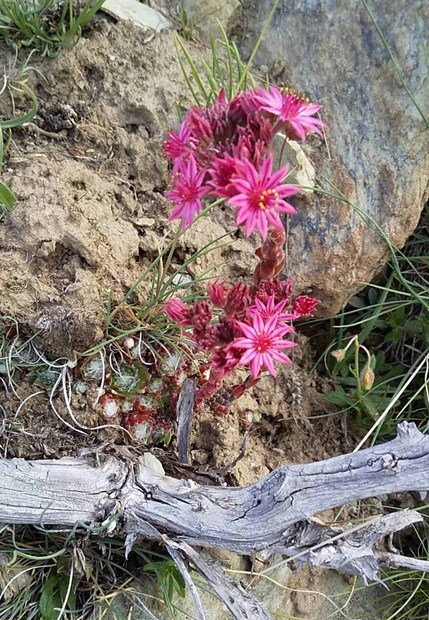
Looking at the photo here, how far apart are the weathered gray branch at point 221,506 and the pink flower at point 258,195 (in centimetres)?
74

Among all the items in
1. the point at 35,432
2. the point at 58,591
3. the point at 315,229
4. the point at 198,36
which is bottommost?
the point at 58,591

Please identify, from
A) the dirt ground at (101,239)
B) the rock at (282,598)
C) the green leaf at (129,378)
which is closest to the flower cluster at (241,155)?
the dirt ground at (101,239)

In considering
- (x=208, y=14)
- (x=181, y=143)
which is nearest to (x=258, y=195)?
(x=181, y=143)

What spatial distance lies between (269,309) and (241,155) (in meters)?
0.48

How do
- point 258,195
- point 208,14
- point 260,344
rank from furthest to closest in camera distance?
point 208,14 → point 260,344 → point 258,195

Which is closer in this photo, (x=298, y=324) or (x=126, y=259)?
(x=126, y=259)

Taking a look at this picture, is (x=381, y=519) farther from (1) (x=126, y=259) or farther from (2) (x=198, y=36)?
(2) (x=198, y=36)

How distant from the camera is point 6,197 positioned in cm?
223

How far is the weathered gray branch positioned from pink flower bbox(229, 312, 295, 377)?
36 centimetres

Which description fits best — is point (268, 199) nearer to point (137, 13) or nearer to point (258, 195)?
point (258, 195)

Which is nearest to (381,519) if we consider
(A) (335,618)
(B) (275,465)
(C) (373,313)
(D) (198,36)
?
(B) (275,465)

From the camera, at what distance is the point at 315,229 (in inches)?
104

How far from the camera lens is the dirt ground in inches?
90.3

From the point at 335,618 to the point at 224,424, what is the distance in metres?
0.92
